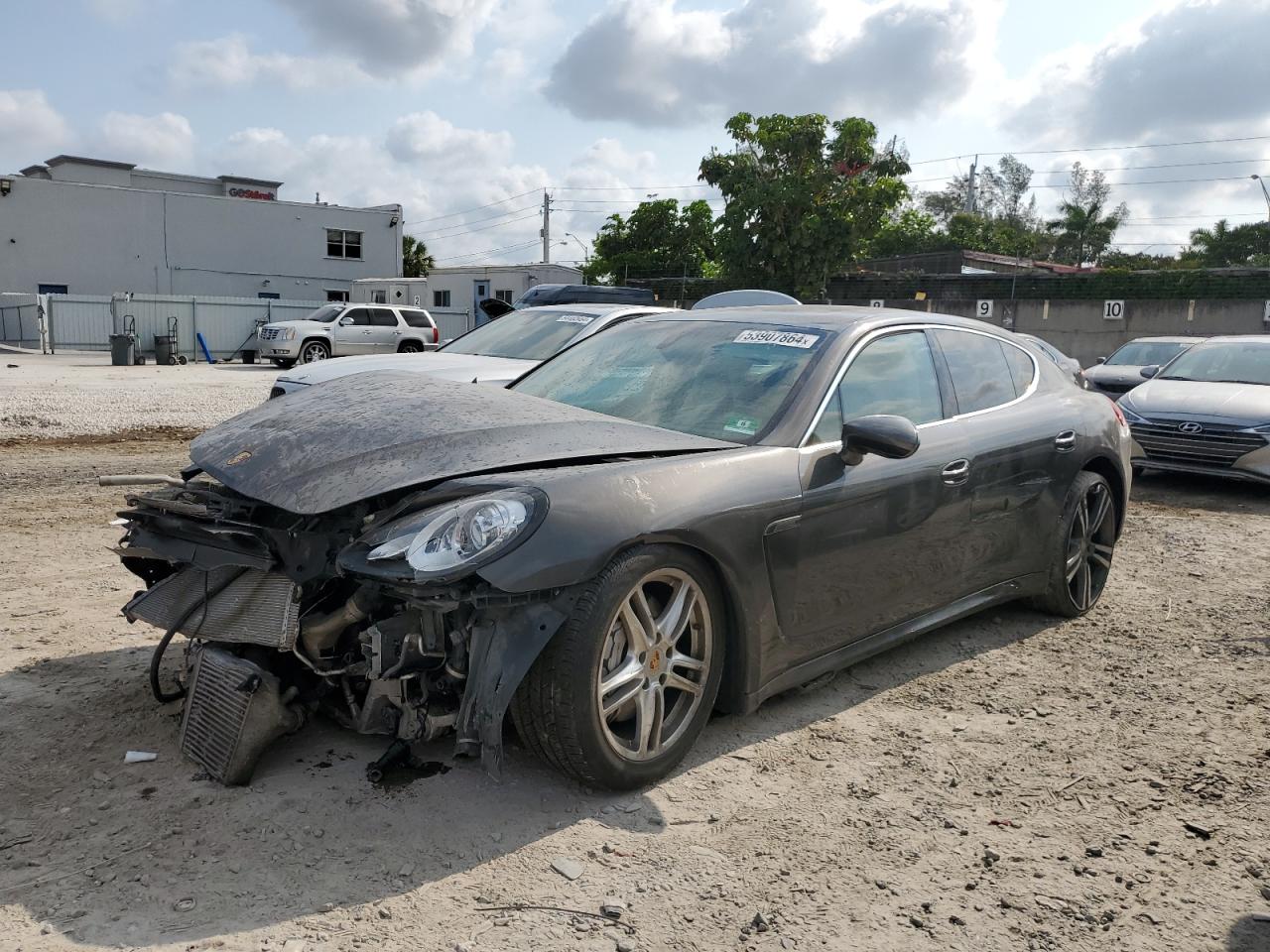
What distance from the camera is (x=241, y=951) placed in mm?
2455

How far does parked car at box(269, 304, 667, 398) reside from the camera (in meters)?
9.12

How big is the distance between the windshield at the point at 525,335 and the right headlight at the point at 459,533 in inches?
249

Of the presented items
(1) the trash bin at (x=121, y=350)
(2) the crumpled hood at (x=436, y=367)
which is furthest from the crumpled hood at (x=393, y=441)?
(1) the trash bin at (x=121, y=350)

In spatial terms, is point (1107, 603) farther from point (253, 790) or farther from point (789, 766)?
point (253, 790)

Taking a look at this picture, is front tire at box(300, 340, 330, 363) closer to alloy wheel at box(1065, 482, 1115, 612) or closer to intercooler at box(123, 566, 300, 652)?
alloy wheel at box(1065, 482, 1115, 612)

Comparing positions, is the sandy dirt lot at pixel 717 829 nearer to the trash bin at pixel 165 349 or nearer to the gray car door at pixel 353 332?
the gray car door at pixel 353 332

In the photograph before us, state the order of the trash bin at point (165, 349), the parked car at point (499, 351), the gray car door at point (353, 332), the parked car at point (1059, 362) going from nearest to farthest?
the parked car at point (1059, 362) < the parked car at point (499, 351) < the gray car door at point (353, 332) < the trash bin at point (165, 349)

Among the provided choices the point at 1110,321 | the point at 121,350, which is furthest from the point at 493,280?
the point at 1110,321

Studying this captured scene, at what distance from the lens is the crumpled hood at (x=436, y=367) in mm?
8867

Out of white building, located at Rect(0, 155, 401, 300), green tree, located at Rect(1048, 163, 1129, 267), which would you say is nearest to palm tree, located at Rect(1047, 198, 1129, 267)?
green tree, located at Rect(1048, 163, 1129, 267)

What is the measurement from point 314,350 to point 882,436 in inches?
997

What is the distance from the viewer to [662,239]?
146ft

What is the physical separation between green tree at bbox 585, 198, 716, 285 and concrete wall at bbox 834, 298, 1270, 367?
17404 millimetres

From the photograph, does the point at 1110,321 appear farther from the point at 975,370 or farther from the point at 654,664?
the point at 654,664
